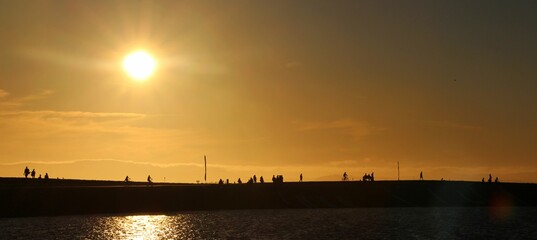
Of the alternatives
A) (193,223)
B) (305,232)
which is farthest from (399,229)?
(193,223)

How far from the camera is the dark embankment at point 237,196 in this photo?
360 ft

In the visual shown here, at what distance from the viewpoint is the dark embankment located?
10962cm

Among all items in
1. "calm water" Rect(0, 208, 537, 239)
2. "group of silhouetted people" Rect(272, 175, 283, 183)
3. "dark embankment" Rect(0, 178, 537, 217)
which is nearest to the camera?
"calm water" Rect(0, 208, 537, 239)

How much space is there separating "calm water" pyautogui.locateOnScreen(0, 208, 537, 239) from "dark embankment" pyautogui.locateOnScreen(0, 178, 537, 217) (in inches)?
127

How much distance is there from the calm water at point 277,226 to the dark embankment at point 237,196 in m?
3.23

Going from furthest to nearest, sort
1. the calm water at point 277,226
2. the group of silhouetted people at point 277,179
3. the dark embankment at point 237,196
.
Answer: the group of silhouetted people at point 277,179
the dark embankment at point 237,196
the calm water at point 277,226

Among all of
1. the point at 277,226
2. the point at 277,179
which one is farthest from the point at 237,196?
the point at 277,226

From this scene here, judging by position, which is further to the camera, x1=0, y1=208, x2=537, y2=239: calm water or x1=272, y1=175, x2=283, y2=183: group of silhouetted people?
x1=272, y1=175, x2=283, y2=183: group of silhouetted people

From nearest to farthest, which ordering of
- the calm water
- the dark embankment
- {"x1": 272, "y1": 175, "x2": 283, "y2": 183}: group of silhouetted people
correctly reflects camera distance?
the calm water, the dark embankment, {"x1": 272, "y1": 175, "x2": 283, "y2": 183}: group of silhouetted people

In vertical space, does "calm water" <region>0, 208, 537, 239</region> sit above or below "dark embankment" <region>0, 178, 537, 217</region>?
below

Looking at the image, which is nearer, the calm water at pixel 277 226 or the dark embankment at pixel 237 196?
the calm water at pixel 277 226

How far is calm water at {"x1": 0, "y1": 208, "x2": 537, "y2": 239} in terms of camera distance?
82.2 meters

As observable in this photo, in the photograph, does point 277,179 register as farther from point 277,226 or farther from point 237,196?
point 277,226

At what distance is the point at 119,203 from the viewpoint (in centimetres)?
11569
